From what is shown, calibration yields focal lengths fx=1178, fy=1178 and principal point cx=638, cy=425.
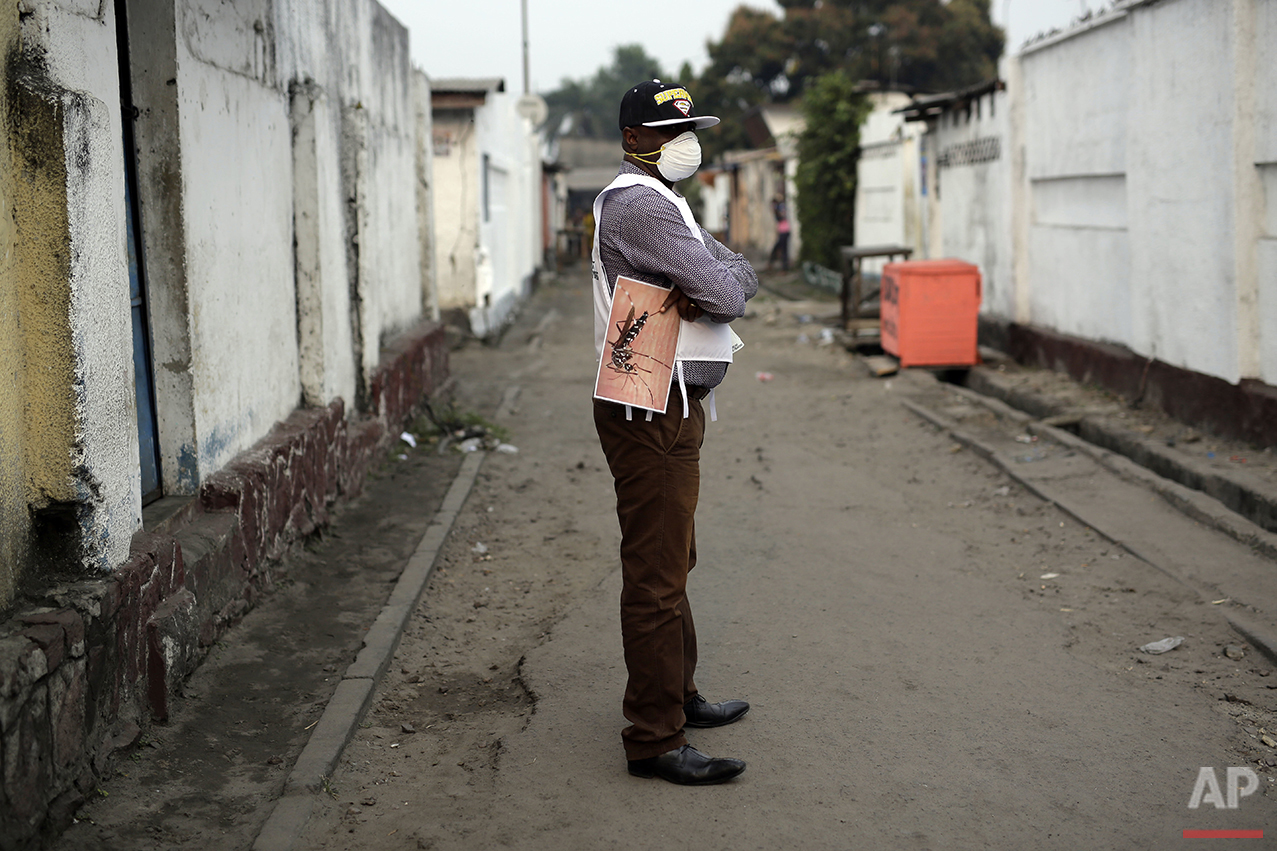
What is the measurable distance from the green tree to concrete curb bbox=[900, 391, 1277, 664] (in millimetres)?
13954

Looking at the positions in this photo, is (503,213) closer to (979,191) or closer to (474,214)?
(474,214)

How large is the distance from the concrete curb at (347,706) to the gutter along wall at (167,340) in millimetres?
542

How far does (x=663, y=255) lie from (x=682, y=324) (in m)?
0.23

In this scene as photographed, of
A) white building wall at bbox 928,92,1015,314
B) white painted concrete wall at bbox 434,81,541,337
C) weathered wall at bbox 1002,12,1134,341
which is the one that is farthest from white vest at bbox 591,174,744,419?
white painted concrete wall at bbox 434,81,541,337

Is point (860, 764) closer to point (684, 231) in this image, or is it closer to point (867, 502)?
point (684, 231)

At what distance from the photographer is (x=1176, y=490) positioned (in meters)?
6.44

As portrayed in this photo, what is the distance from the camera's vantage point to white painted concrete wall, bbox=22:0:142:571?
3.26 metres

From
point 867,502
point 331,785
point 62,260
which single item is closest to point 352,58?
point 867,502

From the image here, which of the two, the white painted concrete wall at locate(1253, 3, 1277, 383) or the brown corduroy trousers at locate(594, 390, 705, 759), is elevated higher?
the white painted concrete wall at locate(1253, 3, 1277, 383)

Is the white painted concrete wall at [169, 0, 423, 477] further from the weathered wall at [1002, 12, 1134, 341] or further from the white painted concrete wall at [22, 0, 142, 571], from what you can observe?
the weathered wall at [1002, 12, 1134, 341]

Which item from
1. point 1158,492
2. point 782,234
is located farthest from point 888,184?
point 1158,492

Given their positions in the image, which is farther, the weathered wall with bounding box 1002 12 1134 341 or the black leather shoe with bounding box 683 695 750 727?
the weathered wall with bounding box 1002 12 1134 341

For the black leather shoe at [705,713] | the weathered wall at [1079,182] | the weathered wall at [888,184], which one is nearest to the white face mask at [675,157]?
the black leather shoe at [705,713]

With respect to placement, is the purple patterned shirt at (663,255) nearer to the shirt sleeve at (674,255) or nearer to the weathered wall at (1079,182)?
the shirt sleeve at (674,255)
